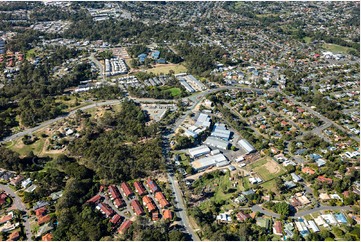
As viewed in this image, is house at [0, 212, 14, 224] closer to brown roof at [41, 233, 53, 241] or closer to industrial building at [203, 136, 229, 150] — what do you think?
brown roof at [41, 233, 53, 241]

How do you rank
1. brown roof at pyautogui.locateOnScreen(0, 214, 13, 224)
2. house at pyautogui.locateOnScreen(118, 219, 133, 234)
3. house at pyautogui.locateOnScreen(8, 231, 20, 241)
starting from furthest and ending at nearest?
brown roof at pyautogui.locateOnScreen(0, 214, 13, 224)
house at pyautogui.locateOnScreen(118, 219, 133, 234)
house at pyautogui.locateOnScreen(8, 231, 20, 241)

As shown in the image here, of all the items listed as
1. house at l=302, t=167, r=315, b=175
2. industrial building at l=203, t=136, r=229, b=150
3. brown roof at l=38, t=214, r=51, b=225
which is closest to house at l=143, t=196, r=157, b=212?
brown roof at l=38, t=214, r=51, b=225

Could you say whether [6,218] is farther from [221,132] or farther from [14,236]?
[221,132]

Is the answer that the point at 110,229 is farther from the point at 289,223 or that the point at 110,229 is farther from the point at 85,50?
the point at 85,50

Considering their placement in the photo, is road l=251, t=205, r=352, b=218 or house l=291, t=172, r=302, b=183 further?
house l=291, t=172, r=302, b=183

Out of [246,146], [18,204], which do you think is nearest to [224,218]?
[246,146]

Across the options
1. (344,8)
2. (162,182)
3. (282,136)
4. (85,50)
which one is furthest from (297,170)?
(344,8)
